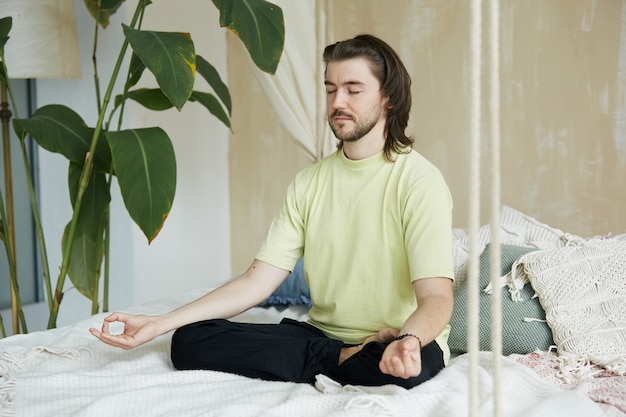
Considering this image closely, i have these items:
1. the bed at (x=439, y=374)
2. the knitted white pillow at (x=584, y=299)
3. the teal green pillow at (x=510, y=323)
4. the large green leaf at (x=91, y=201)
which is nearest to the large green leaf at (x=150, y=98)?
the large green leaf at (x=91, y=201)

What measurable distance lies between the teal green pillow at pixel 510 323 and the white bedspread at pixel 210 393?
Answer: 169mm

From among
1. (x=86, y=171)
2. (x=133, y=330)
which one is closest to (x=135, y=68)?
(x=86, y=171)

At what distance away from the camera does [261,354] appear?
1686 millimetres

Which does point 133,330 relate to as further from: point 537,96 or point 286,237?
point 537,96

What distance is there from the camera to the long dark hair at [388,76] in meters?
Answer: 1.82

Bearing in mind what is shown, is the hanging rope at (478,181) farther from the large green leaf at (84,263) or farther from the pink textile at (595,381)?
the large green leaf at (84,263)

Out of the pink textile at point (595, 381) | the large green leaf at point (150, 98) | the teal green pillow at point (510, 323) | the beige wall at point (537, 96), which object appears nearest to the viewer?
the pink textile at point (595, 381)

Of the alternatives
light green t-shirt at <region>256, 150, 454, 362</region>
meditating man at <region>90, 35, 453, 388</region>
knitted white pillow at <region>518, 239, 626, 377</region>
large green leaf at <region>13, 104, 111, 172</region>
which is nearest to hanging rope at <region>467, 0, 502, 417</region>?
meditating man at <region>90, 35, 453, 388</region>

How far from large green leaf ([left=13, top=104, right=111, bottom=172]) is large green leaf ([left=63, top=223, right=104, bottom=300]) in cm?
30

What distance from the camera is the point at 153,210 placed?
6.98 feet

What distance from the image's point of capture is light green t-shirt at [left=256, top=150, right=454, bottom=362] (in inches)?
67.7

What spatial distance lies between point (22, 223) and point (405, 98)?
78.8 inches

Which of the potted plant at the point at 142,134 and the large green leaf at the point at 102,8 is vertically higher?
the large green leaf at the point at 102,8

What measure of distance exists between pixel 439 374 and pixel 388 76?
665 mm
